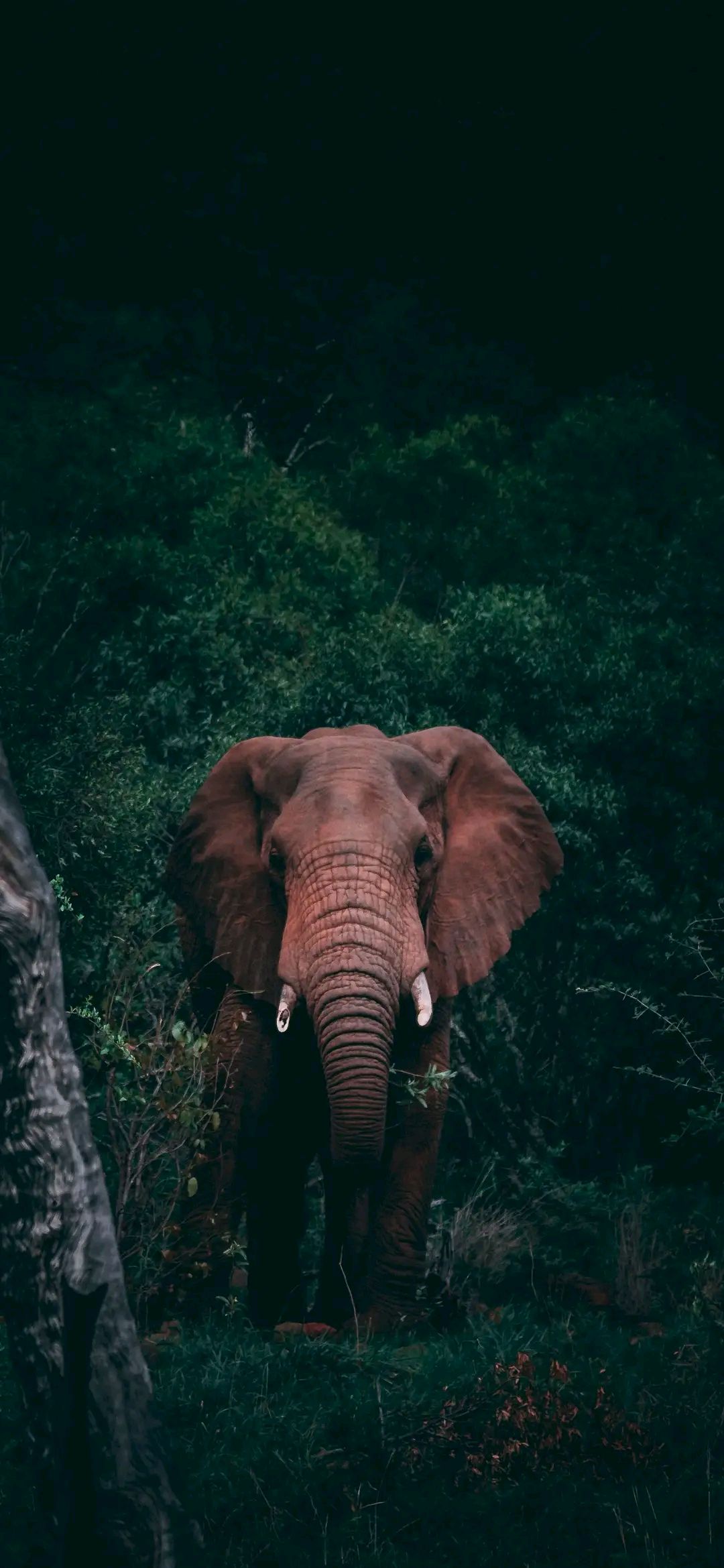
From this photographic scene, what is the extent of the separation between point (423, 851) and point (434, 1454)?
334 centimetres

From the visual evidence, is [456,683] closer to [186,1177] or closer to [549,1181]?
[549,1181]

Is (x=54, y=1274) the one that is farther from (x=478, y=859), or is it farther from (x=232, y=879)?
(x=478, y=859)

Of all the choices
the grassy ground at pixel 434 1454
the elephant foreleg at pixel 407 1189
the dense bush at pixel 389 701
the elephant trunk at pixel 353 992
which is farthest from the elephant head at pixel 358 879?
the grassy ground at pixel 434 1454

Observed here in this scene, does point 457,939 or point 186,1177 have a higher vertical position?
point 457,939

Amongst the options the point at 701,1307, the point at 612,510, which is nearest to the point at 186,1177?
the point at 701,1307

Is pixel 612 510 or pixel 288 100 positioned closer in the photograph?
pixel 612 510

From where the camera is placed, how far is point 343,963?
8148 millimetres

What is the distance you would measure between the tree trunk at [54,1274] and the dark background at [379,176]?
17489 millimetres

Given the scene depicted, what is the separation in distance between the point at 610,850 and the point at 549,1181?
8.03 feet

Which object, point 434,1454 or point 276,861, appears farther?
point 276,861

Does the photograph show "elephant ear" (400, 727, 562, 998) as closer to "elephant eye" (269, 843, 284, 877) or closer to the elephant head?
the elephant head

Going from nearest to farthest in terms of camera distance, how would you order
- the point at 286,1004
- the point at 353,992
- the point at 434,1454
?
the point at 434,1454, the point at 353,992, the point at 286,1004

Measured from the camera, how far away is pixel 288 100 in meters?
27.6

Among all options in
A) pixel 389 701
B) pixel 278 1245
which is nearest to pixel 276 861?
pixel 278 1245
